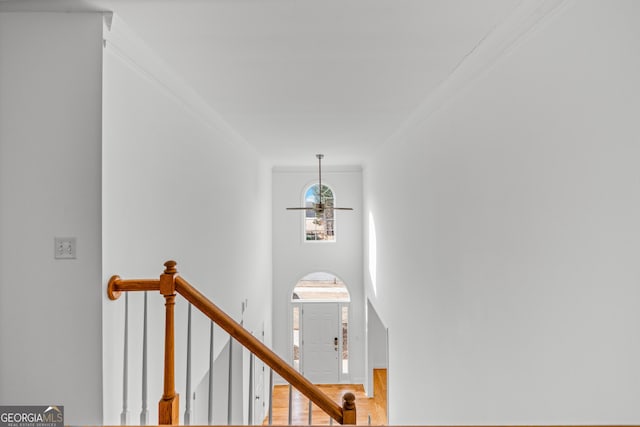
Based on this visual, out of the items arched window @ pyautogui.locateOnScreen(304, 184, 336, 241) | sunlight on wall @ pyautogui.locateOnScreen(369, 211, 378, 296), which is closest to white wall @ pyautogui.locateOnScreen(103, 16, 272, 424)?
sunlight on wall @ pyautogui.locateOnScreen(369, 211, 378, 296)

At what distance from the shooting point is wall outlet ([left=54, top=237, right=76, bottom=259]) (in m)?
1.86

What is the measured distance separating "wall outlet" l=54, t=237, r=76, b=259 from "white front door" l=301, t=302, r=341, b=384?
267 inches

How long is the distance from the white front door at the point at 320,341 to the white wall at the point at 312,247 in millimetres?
354

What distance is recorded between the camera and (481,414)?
7.82 ft

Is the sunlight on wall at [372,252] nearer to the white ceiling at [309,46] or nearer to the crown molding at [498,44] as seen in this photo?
the white ceiling at [309,46]

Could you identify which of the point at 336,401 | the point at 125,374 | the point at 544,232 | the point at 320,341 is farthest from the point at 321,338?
the point at 544,232

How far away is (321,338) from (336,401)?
1334 millimetres

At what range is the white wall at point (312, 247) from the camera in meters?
8.19

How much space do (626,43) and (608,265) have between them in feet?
2.31

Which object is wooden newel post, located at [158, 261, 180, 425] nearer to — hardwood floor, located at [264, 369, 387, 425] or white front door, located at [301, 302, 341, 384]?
hardwood floor, located at [264, 369, 387, 425]

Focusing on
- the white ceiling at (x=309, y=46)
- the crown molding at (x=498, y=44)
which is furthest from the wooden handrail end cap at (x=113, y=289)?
the crown molding at (x=498, y=44)

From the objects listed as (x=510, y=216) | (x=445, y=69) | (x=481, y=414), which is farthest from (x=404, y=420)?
(x=445, y=69)

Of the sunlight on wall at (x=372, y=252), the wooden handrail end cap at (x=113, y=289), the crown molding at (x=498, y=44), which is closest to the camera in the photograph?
the crown molding at (x=498, y=44)

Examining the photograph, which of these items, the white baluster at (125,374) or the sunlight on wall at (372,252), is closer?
the white baluster at (125,374)
